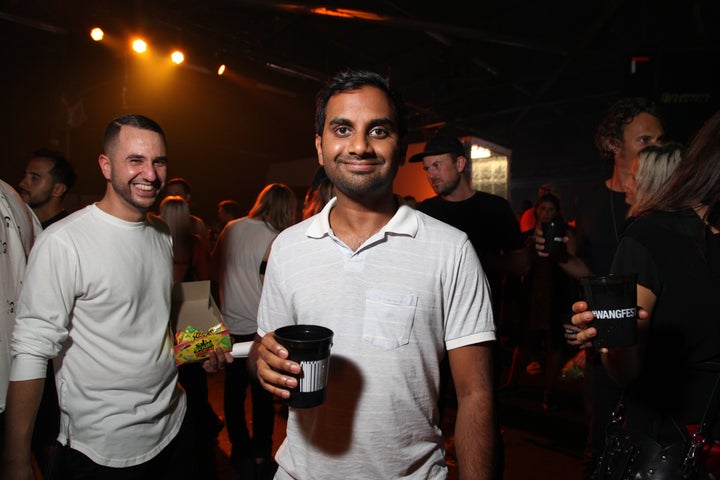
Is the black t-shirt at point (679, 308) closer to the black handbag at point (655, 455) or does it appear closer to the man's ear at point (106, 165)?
the black handbag at point (655, 455)

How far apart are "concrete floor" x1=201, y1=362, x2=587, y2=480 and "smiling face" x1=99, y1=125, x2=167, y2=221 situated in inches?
91.0

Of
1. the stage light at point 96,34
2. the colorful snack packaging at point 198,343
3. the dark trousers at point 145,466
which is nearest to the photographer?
the dark trousers at point 145,466

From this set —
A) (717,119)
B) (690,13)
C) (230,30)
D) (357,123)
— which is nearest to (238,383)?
(357,123)

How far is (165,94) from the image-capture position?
→ 883cm

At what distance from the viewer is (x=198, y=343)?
1.92m

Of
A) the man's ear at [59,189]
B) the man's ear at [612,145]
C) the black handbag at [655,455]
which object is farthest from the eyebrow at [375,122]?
the man's ear at [59,189]

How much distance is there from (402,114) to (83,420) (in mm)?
1779

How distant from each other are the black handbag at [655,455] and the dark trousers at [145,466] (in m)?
1.78

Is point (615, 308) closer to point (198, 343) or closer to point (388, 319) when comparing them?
point (388, 319)

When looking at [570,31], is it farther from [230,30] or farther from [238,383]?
[238,383]

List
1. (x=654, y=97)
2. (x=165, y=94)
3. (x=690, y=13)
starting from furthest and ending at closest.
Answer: (x=165, y=94) < (x=690, y=13) < (x=654, y=97)

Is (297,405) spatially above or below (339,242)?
below

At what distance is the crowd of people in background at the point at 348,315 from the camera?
1.22 meters

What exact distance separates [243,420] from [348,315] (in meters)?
2.61
